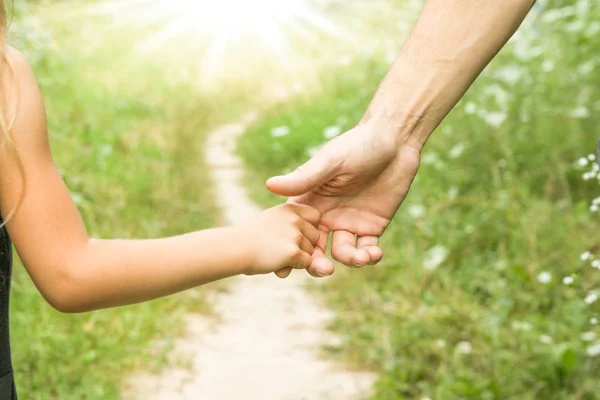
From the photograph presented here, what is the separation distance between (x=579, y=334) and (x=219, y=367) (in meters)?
1.33

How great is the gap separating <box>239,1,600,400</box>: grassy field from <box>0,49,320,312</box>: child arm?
1256 mm

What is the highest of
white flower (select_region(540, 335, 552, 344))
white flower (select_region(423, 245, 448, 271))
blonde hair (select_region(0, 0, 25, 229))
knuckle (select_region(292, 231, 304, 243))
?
blonde hair (select_region(0, 0, 25, 229))

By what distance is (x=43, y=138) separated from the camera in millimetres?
1245

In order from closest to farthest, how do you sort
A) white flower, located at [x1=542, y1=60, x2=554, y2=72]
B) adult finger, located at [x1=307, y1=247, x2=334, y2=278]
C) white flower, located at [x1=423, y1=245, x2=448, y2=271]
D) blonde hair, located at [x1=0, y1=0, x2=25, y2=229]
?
blonde hair, located at [x1=0, y1=0, x2=25, y2=229] → adult finger, located at [x1=307, y1=247, x2=334, y2=278] → white flower, located at [x1=423, y1=245, x2=448, y2=271] → white flower, located at [x1=542, y1=60, x2=554, y2=72]

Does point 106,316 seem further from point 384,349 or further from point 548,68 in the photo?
point 548,68

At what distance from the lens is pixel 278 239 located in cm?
152

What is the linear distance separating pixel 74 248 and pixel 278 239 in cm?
42

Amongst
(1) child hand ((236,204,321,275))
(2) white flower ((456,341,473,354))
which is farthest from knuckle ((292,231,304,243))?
(2) white flower ((456,341,473,354))

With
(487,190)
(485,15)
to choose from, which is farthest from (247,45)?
(485,15)

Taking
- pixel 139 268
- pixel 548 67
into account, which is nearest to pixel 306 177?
pixel 139 268

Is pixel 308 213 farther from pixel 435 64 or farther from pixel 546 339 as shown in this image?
pixel 546 339

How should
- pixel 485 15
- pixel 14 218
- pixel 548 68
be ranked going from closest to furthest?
pixel 14 218
pixel 485 15
pixel 548 68

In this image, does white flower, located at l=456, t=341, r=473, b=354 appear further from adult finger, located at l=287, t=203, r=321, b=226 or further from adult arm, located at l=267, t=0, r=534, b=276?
adult finger, located at l=287, t=203, r=321, b=226

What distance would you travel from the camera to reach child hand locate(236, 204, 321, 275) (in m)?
1.48
